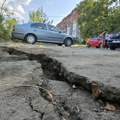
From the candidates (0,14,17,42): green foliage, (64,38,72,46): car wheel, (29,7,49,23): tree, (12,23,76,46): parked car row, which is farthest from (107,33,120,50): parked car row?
(29,7,49,23): tree

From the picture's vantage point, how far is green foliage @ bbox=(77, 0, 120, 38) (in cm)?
2831

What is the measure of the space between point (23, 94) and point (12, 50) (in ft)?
14.8

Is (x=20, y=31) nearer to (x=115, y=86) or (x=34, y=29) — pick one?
(x=34, y=29)

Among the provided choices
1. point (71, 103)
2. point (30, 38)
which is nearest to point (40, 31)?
point (30, 38)

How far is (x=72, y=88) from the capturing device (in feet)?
9.09

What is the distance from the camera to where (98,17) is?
30703 mm

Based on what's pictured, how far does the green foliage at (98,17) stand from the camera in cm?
2831

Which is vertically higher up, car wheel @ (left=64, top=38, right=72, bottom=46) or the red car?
car wheel @ (left=64, top=38, right=72, bottom=46)

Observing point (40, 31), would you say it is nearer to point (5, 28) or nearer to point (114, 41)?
point (5, 28)

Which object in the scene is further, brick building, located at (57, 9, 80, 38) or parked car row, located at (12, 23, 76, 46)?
brick building, located at (57, 9, 80, 38)

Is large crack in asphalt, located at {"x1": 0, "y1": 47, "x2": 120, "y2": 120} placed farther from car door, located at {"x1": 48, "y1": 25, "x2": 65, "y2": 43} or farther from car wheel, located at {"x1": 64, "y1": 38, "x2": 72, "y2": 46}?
car wheel, located at {"x1": 64, "y1": 38, "x2": 72, "y2": 46}

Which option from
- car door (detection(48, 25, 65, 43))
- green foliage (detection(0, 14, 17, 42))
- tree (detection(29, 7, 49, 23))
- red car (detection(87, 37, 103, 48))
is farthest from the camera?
tree (detection(29, 7, 49, 23))

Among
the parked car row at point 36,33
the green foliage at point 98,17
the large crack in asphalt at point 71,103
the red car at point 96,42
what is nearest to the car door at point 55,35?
the parked car row at point 36,33

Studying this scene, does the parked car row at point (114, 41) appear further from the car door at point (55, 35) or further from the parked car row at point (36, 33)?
the parked car row at point (36, 33)
